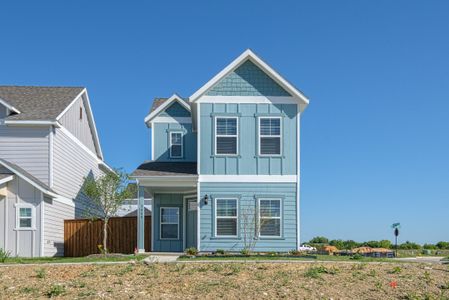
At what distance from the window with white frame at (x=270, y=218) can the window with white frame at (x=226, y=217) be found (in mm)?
908

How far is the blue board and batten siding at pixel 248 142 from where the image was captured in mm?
19547

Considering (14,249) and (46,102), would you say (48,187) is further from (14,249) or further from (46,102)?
(46,102)

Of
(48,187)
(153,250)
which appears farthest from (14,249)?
(153,250)

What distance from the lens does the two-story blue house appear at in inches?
758

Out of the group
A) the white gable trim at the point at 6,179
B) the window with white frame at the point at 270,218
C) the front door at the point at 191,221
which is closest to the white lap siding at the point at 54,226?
the white gable trim at the point at 6,179

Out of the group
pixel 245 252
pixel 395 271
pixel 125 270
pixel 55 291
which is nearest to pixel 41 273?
pixel 55 291

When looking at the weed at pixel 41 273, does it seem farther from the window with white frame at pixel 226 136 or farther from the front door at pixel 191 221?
the front door at pixel 191 221

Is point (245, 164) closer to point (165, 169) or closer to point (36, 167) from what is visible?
point (165, 169)

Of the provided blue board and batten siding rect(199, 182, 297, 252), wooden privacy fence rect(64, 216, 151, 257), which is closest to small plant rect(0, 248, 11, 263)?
wooden privacy fence rect(64, 216, 151, 257)

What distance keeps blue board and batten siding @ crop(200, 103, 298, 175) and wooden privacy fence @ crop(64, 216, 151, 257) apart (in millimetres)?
4990

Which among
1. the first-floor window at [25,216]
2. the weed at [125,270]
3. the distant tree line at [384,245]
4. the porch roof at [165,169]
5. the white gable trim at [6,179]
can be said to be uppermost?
the porch roof at [165,169]

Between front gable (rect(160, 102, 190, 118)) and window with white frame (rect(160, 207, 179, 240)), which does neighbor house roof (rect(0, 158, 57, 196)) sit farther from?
front gable (rect(160, 102, 190, 118))

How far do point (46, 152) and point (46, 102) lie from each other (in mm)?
2666

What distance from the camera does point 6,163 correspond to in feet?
65.6
